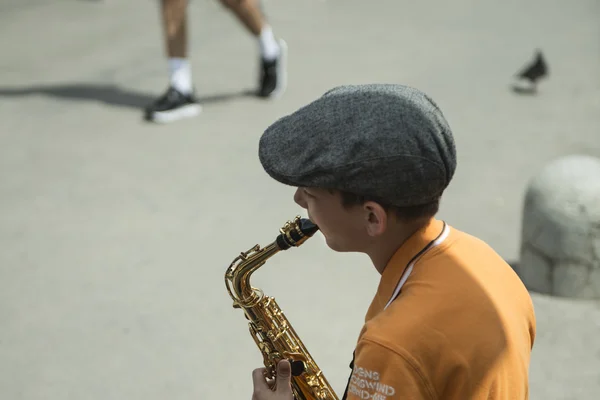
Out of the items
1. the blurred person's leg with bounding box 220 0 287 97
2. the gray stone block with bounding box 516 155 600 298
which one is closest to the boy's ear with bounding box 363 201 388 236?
the gray stone block with bounding box 516 155 600 298

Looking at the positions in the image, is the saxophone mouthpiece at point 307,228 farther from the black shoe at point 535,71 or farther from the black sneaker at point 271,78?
the black shoe at point 535,71

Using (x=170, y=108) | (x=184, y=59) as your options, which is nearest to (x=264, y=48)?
(x=184, y=59)

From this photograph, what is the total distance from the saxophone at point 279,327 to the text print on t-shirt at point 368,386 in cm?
65

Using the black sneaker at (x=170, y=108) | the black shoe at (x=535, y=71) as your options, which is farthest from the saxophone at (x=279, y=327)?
the black shoe at (x=535, y=71)

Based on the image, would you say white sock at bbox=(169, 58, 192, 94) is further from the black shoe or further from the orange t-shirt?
the orange t-shirt

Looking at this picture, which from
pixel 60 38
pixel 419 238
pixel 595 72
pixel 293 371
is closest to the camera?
pixel 419 238

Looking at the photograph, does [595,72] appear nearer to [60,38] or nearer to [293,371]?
[60,38]

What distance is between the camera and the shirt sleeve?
63.1 inches

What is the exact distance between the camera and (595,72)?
7.03 meters

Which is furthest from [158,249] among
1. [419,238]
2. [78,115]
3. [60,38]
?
[60,38]

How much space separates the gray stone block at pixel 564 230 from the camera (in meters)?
3.86

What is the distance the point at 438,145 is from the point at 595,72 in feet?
19.4

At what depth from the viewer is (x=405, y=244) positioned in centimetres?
184

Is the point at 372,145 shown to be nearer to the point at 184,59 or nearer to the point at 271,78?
the point at 184,59
